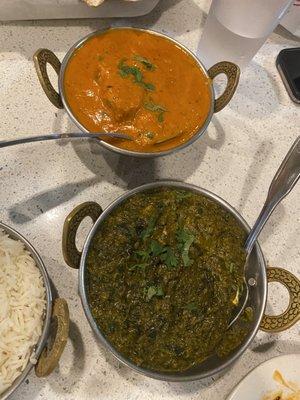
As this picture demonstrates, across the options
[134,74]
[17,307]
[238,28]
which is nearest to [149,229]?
[17,307]

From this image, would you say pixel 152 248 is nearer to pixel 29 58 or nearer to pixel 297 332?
pixel 297 332

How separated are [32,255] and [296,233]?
912 mm

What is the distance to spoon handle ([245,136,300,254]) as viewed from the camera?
47.4 inches

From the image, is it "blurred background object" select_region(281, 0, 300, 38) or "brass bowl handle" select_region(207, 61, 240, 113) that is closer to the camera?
"brass bowl handle" select_region(207, 61, 240, 113)

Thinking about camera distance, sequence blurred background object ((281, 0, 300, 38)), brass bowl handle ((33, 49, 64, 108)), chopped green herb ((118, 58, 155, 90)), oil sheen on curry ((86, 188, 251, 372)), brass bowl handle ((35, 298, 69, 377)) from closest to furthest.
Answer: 1. brass bowl handle ((35, 298, 69, 377))
2. oil sheen on curry ((86, 188, 251, 372))
3. brass bowl handle ((33, 49, 64, 108))
4. chopped green herb ((118, 58, 155, 90))
5. blurred background object ((281, 0, 300, 38))

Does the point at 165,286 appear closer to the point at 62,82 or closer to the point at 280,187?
the point at 280,187

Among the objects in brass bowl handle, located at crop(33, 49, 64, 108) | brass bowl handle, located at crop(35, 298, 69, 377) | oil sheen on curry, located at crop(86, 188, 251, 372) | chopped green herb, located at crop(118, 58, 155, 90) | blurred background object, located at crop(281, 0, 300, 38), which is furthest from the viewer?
blurred background object, located at crop(281, 0, 300, 38)

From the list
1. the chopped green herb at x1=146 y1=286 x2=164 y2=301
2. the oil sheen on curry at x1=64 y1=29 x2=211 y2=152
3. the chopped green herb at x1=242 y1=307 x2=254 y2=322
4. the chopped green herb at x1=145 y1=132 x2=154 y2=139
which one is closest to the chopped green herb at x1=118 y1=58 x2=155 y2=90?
the oil sheen on curry at x1=64 y1=29 x2=211 y2=152

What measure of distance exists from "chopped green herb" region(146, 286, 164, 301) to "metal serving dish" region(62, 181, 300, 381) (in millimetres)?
150

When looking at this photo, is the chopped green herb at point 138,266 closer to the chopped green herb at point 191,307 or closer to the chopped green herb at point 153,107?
the chopped green herb at point 191,307

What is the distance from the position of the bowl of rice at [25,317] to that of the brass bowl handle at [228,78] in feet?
2.46

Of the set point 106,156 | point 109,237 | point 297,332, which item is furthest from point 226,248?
point 106,156

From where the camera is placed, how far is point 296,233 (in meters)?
1.53

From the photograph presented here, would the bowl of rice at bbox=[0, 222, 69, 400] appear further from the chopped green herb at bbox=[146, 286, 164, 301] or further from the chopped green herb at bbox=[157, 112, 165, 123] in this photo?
the chopped green herb at bbox=[157, 112, 165, 123]
